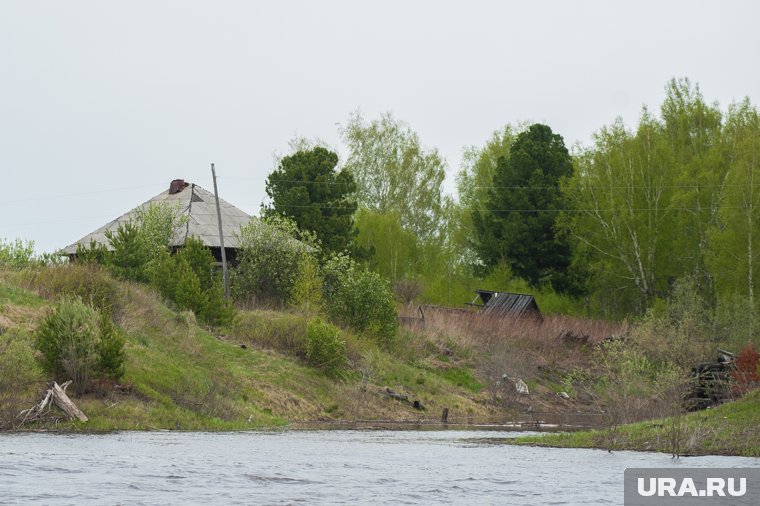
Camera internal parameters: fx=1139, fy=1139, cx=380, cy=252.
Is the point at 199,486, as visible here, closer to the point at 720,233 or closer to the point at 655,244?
the point at 720,233

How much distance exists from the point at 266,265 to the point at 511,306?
788 inches

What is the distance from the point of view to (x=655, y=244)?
76.4 m

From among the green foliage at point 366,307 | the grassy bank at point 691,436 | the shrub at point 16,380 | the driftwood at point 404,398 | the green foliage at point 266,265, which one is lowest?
the driftwood at point 404,398

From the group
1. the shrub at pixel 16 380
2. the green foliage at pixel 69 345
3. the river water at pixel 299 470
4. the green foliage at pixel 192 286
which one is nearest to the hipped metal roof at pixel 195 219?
the green foliage at pixel 192 286

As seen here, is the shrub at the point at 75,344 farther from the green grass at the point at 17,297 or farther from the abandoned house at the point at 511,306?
the abandoned house at the point at 511,306

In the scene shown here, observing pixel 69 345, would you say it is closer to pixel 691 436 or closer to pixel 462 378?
pixel 691 436

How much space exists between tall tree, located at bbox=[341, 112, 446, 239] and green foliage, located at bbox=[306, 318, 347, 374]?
45443 millimetres

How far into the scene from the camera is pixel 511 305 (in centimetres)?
7725

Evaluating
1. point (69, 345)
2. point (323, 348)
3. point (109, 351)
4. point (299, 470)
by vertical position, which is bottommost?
point (299, 470)

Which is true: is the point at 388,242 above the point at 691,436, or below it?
above

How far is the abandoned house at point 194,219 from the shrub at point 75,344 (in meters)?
29.2

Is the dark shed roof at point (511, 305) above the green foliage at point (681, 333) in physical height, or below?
above

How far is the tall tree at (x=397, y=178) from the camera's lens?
98625mm

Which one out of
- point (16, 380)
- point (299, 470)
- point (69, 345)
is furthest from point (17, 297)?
point (299, 470)
